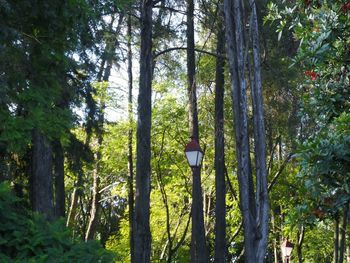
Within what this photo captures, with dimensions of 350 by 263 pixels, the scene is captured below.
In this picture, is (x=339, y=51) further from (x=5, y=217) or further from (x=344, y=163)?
(x=5, y=217)

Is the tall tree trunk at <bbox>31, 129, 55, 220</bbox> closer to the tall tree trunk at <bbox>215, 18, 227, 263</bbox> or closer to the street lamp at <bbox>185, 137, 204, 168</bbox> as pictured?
the street lamp at <bbox>185, 137, 204, 168</bbox>

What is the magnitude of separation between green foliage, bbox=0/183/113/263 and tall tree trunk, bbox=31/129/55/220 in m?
7.41

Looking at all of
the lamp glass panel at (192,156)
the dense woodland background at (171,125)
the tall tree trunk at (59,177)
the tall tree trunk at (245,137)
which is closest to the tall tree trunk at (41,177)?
the dense woodland background at (171,125)

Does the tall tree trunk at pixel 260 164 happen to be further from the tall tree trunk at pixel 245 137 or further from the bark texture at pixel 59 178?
the bark texture at pixel 59 178

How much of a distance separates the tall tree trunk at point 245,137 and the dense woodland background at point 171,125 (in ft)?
0.09

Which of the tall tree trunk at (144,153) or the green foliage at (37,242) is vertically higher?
the tall tree trunk at (144,153)

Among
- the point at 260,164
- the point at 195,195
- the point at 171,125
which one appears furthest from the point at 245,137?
the point at 171,125

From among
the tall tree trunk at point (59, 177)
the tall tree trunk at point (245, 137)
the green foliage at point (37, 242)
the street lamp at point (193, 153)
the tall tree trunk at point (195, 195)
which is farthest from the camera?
the tall tree trunk at point (195, 195)

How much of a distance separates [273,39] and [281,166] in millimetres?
5620

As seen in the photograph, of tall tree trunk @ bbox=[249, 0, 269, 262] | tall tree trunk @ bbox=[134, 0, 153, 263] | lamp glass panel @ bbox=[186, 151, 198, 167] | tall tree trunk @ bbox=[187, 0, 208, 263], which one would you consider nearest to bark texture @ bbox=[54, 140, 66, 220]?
tall tree trunk @ bbox=[134, 0, 153, 263]

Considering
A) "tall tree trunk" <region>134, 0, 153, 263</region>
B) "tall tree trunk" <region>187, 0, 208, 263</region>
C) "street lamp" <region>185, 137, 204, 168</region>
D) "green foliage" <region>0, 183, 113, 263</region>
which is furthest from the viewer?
"tall tree trunk" <region>187, 0, 208, 263</region>

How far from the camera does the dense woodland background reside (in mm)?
5750

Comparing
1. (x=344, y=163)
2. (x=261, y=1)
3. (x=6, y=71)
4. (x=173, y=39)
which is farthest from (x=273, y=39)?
(x=344, y=163)

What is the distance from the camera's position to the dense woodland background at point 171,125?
5750 mm
